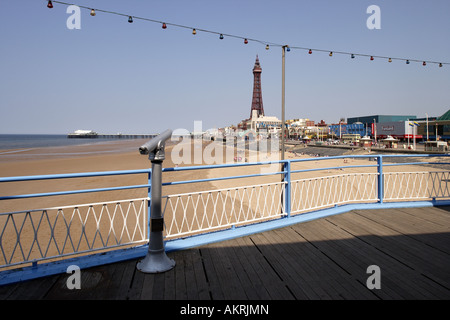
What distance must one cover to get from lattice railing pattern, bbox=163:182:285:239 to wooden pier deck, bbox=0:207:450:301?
1.64ft

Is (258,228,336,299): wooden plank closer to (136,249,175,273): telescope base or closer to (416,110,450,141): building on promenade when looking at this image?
(136,249,175,273): telescope base

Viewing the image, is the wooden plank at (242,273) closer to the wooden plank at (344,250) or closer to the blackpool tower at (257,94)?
the wooden plank at (344,250)

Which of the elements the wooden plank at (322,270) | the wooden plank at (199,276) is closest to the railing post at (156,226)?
the wooden plank at (199,276)

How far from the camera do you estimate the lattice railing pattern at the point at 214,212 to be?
161 inches

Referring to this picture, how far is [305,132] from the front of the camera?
116188mm

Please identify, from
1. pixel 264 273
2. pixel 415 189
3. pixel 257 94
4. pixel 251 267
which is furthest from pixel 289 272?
pixel 257 94

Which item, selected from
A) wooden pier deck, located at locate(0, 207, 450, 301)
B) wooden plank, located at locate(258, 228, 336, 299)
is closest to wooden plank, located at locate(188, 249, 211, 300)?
wooden pier deck, located at locate(0, 207, 450, 301)

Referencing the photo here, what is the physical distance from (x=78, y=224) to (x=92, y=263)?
311 inches

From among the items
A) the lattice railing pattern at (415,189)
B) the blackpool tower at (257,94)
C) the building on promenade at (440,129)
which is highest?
the blackpool tower at (257,94)

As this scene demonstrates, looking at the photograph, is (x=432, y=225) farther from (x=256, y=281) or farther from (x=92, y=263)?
(x=92, y=263)

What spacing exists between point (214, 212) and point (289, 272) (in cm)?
214

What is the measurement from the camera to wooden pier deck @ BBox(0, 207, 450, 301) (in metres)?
2.44

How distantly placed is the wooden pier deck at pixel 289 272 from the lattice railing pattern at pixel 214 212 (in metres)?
0.50
